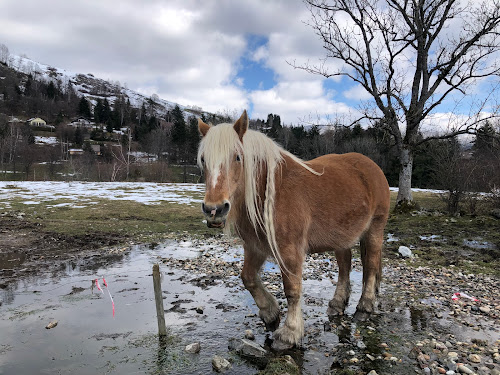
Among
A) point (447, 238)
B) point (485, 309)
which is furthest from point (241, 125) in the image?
point (447, 238)

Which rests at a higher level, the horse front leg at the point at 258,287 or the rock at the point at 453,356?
the horse front leg at the point at 258,287

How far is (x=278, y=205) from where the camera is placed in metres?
4.13

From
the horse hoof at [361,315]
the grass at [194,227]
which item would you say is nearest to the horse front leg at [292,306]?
the horse hoof at [361,315]

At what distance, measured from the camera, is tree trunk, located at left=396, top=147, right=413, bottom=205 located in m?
15.9

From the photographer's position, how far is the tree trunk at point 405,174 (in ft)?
Result: 52.1

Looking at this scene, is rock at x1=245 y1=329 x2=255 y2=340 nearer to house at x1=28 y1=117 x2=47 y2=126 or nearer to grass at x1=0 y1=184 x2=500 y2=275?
grass at x1=0 y1=184 x2=500 y2=275

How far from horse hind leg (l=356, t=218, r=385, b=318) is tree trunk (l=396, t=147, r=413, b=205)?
11850 millimetres

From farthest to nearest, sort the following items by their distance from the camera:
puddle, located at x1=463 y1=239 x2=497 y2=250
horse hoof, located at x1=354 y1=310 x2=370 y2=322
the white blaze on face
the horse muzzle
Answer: puddle, located at x1=463 y1=239 x2=497 y2=250 < horse hoof, located at x1=354 y1=310 x2=370 y2=322 < the white blaze on face < the horse muzzle

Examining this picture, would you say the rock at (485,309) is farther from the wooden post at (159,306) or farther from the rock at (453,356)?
the wooden post at (159,306)

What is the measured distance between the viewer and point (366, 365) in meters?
3.85

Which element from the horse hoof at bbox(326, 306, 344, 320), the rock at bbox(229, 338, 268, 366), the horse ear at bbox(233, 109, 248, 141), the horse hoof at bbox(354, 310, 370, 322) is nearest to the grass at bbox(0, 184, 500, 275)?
the horse hoof at bbox(354, 310, 370, 322)

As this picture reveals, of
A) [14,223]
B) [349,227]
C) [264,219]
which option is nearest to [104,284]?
[264,219]

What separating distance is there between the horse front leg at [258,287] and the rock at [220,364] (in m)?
Result: 1.09

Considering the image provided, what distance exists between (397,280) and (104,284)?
6597mm
